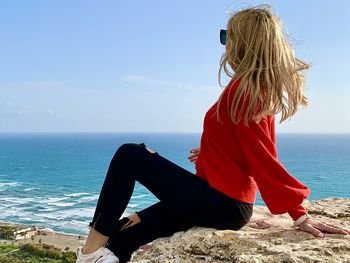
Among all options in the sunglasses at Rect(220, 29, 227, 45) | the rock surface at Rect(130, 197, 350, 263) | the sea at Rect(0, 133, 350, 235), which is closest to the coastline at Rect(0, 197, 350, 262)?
the rock surface at Rect(130, 197, 350, 263)

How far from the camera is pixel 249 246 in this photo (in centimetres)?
265

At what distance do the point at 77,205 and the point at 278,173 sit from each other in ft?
186

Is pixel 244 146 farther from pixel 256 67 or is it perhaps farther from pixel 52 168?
pixel 52 168

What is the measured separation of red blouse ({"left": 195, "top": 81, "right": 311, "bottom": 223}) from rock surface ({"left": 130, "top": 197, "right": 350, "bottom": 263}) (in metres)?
0.20

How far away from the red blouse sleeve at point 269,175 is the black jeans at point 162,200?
0.25m

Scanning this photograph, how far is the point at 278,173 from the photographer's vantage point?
2.77 metres

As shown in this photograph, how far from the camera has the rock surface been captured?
8.16 ft

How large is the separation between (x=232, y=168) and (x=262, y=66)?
26.5 inches

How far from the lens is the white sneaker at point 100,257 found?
295cm

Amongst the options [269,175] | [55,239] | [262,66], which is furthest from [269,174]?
[55,239]

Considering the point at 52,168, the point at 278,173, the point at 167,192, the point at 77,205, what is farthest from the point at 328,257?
the point at 52,168

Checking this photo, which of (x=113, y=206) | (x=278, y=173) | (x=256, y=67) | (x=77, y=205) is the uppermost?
(x=256, y=67)

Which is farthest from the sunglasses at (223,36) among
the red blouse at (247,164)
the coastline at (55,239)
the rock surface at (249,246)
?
the coastline at (55,239)

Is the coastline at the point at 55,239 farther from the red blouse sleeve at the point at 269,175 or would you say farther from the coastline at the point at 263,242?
the red blouse sleeve at the point at 269,175
